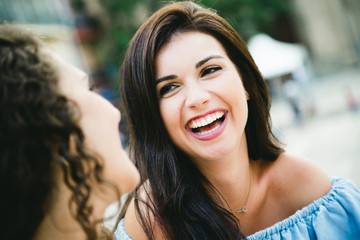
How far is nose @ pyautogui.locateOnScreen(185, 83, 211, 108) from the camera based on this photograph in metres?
1.69

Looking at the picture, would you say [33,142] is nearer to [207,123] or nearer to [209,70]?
[207,123]

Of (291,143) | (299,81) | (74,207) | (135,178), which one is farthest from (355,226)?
(299,81)

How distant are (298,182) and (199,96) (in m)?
0.92

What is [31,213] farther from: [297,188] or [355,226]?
[355,226]

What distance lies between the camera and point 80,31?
18.6 meters

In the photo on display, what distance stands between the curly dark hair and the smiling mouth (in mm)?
726

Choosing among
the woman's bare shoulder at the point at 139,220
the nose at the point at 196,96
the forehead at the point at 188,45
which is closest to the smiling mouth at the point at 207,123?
the nose at the point at 196,96

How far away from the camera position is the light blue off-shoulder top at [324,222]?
5.80ft

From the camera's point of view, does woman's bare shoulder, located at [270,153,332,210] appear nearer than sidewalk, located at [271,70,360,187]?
Yes

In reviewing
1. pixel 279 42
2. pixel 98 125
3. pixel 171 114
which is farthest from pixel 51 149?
pixel 279 42

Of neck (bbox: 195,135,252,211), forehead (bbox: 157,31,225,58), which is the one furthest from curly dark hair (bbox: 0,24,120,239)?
neck (bbox: 195,135,252,211)

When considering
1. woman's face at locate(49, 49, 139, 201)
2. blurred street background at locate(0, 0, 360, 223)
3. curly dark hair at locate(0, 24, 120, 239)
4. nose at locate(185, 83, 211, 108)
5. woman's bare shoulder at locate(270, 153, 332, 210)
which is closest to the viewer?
curly dark hair at locate(0, 24, 120, 239)

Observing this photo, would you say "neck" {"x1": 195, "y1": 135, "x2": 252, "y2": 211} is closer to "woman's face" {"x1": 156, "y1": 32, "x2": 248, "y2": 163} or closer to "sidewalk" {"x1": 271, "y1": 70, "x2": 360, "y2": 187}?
"woman's face" {"x1": 156, "y1": 32, "x2": 248, "y2": 163}

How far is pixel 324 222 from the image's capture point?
1771 mm
